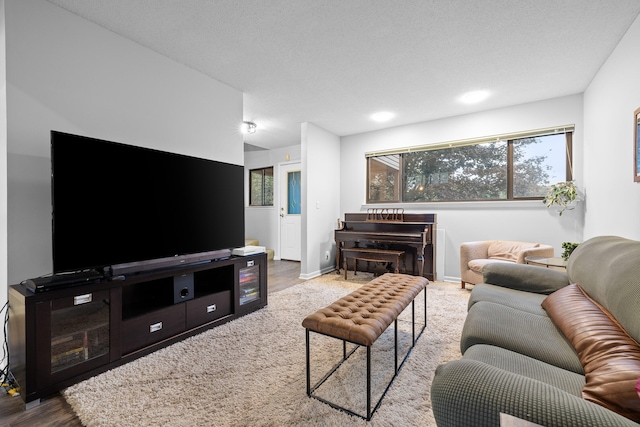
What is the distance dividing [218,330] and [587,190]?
4.31 metres

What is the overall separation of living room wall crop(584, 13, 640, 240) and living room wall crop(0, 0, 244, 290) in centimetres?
382

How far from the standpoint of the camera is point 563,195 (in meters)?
3.30

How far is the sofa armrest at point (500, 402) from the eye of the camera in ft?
2.22

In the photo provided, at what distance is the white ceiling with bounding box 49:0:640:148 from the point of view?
6.47 ft

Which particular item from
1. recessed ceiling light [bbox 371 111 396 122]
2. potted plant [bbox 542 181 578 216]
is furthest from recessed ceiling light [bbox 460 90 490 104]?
potted plant [bbox 542 181 578 216]

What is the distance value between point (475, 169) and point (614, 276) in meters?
3.14

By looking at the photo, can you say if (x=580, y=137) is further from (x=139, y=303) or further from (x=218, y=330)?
(x=139, y=303)

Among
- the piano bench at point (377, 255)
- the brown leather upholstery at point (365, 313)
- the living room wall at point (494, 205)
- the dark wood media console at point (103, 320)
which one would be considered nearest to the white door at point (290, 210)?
the living room wall at point (494, 205)

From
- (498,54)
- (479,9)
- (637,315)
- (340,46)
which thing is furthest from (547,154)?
(637,315)

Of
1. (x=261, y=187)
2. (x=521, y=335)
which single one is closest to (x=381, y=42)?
(x=521, y=335)

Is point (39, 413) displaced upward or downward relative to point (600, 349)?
downward

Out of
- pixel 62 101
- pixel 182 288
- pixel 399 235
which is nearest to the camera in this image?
pixel 62 101

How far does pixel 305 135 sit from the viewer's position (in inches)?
175

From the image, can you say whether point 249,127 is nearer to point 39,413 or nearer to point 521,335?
point 39,413
